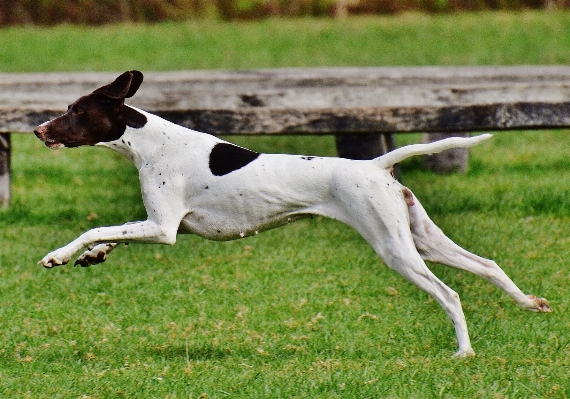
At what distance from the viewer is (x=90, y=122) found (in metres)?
4.85

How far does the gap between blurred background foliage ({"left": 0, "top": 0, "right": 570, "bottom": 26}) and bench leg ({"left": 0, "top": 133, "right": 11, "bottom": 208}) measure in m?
12.8

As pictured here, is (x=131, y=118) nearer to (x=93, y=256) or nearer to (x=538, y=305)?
(x=93, y=256)

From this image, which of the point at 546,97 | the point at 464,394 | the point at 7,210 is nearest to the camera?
the point at 464,394

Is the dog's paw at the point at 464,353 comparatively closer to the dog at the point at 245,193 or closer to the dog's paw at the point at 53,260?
the dog at the point at 245,193

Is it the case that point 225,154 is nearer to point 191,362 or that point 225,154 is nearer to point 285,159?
point 285,159

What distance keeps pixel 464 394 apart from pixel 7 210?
4835 millimetres

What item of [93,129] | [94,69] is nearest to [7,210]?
[93,129]

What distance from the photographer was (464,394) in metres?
4.34

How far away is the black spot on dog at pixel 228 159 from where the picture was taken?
4773 millimetres

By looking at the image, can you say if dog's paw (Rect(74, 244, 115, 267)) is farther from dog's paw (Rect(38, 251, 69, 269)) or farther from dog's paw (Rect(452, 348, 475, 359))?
dog's paw (Rect(452, 348, 475, 359))

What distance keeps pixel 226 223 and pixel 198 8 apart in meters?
16.7

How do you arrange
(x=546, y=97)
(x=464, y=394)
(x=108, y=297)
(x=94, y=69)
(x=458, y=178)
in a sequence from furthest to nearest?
(x=94, y=69), (x=458, y=178), (x=546, y=97), (x=108, y=297), (x=464, y=394)

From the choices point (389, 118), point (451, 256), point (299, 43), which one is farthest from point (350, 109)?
point (299, 43)

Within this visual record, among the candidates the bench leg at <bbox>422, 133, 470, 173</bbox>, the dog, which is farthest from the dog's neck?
the bench leg at <bbox>422, 133, 470, 173</bbox>
